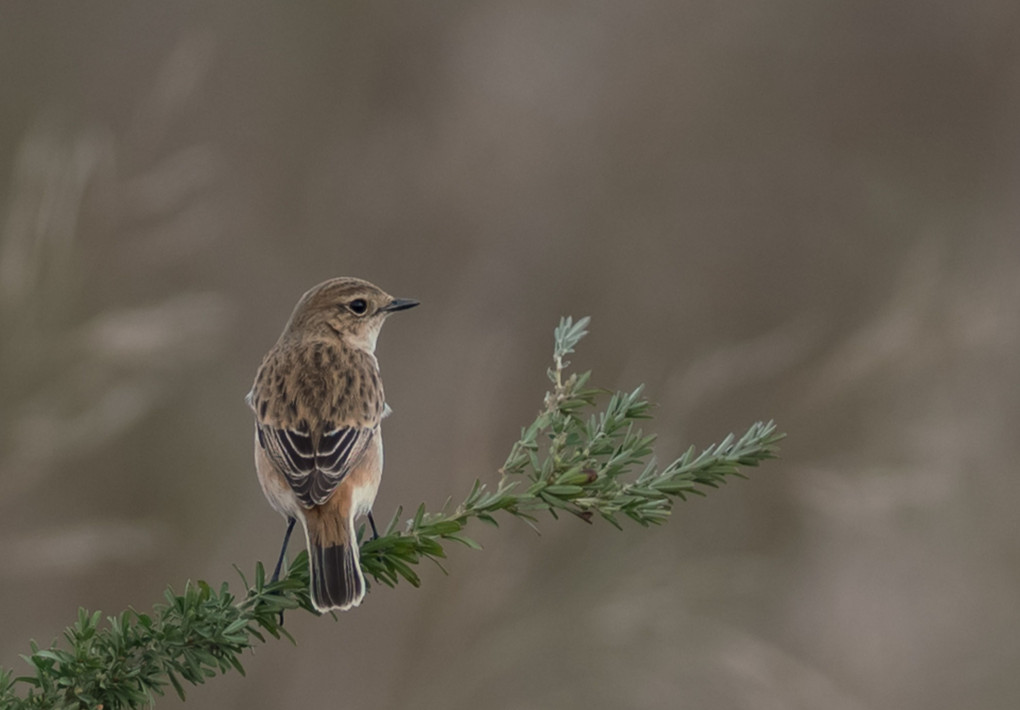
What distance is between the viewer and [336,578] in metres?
2.89

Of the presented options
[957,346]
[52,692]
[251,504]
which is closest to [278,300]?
[251,504]

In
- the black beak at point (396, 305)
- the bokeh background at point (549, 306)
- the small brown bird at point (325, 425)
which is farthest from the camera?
the bokeh background at point (549, 306)

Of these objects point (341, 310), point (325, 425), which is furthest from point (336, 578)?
point (341, 310)

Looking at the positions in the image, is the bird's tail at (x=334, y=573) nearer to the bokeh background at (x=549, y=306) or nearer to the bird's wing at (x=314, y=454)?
the bird's wing at (x=314, y=454)

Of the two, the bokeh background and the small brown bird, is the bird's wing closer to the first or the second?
the small brown bird

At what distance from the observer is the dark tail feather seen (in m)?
2.71

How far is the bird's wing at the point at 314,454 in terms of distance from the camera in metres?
3.60

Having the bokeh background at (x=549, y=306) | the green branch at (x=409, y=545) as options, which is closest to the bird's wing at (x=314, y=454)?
the green branch at (x=409, y=545)

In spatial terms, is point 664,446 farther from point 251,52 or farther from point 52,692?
point 251,52

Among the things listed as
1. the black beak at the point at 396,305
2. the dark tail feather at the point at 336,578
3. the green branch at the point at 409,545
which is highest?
the black beak at the point at 396,305

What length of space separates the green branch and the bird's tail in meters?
0.05

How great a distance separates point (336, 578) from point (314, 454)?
892 millimetres

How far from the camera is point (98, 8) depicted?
7.95m

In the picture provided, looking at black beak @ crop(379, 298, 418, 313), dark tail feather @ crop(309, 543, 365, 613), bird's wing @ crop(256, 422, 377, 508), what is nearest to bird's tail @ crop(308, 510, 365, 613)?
dark tail feather @ crop(309, 543, 365, 613)
